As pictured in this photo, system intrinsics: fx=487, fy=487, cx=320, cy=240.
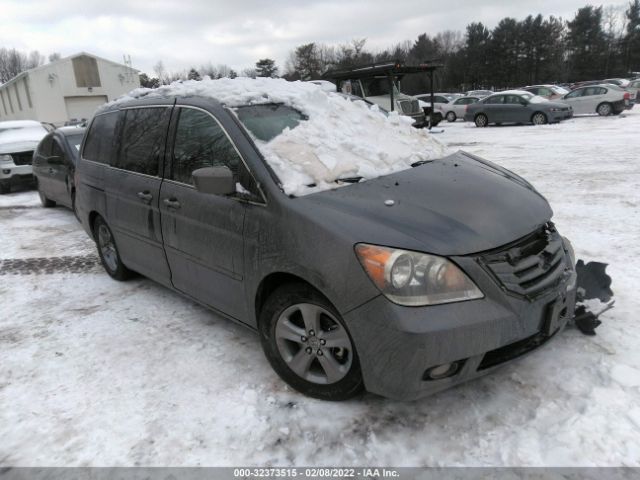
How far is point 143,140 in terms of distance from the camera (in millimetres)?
4027

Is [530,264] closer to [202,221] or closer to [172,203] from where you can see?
[202,221]

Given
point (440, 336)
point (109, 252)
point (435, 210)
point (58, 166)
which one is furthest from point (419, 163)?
point (58, 166)

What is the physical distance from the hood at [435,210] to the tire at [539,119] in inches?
758

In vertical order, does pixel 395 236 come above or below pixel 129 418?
above

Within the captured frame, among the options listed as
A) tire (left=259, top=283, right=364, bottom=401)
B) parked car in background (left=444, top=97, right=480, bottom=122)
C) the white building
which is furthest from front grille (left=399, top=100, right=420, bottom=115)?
the white building

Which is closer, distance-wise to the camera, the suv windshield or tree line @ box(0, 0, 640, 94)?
the suv windshield

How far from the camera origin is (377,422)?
2656 mm

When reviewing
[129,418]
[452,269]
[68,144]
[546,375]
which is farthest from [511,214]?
[68,144]

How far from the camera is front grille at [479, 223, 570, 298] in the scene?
2.46 metres

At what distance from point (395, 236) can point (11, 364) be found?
2945 millimetres

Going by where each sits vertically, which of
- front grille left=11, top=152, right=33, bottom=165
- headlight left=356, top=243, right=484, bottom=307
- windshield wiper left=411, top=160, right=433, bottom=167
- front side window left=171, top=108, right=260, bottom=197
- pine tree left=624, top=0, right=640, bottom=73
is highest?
pine tree left=624, top=0, right=640, bottom=73

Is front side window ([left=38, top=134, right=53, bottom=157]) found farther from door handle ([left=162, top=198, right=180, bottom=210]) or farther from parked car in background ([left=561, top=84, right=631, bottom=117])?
parked car in background ([left=561, top=84, right=631, bottom=117])

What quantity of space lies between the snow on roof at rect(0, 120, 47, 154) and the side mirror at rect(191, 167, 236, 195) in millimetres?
10361

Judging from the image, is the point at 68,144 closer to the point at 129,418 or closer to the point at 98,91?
the point at 129,418
